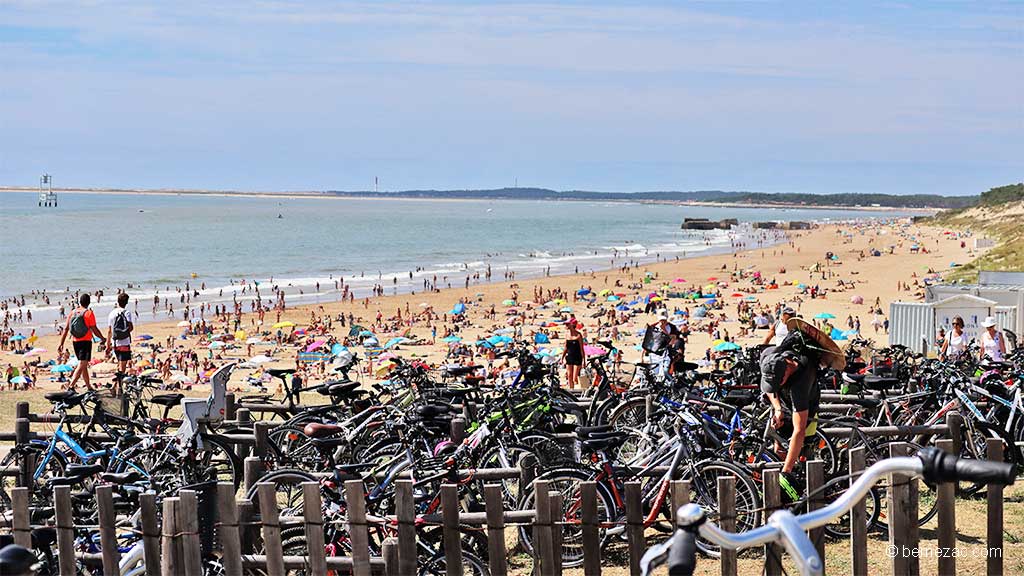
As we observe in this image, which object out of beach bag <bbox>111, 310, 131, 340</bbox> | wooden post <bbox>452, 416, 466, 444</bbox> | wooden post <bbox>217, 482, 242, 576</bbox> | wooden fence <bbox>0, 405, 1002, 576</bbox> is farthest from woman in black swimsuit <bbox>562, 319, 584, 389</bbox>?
wooden post <bbox>217, 482, 242, 576</bbox>

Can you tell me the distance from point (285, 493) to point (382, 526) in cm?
176

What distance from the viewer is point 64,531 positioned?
20.2ft

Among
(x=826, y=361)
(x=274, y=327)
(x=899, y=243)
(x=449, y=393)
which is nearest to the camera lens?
(x=826, y=361)

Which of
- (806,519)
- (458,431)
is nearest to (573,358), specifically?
(458,431)

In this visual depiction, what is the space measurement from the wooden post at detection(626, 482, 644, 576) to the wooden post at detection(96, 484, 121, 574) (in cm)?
281

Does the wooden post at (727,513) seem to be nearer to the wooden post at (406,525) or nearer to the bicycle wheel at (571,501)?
the bicycle wheel at (571,501)

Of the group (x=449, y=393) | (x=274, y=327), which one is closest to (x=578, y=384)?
(x=449, y=393)

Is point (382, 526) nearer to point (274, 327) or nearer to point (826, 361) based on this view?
point (826, 361)

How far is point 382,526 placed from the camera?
655 centimetres

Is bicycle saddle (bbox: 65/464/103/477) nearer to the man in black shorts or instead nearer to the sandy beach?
the man in black shorts

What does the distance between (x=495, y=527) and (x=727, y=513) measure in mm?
1226

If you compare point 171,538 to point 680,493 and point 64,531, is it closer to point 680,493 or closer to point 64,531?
point 64,531

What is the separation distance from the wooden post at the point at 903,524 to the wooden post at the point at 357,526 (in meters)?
2.86

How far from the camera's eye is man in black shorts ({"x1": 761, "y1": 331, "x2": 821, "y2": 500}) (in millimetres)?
8562
